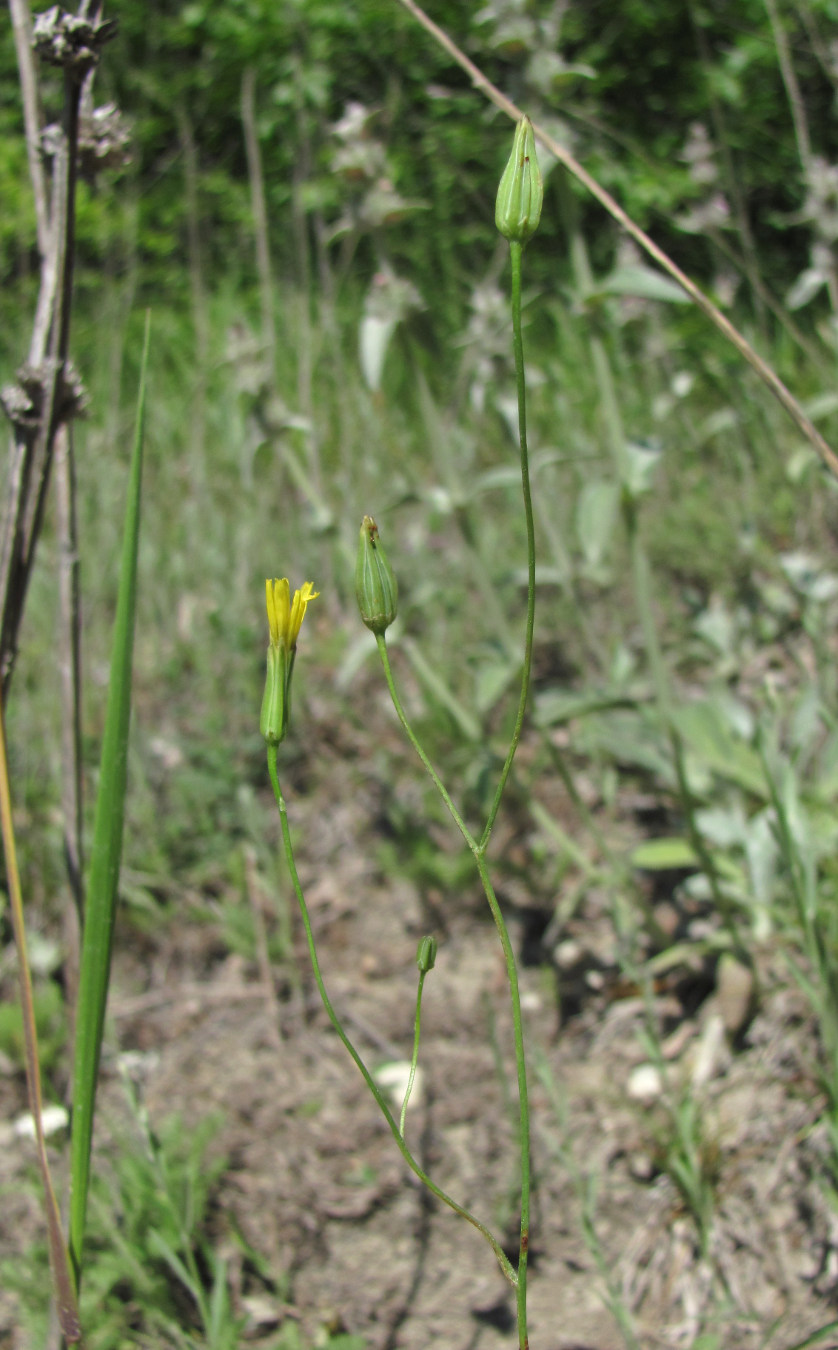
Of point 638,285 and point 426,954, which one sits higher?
point 638,285

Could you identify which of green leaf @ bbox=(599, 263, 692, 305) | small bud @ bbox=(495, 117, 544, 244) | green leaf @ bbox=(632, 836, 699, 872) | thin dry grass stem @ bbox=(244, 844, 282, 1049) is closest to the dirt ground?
thin dry grass stem @ bbox=(244, 844, 282, 1049)

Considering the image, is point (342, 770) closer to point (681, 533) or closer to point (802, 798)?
point (802, 798)

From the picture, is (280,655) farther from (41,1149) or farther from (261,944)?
(261,944)

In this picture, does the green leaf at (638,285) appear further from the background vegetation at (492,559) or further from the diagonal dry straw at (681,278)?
the diagonal dry straw at (681,278)

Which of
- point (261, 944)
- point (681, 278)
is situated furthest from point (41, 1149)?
point (261, 944)

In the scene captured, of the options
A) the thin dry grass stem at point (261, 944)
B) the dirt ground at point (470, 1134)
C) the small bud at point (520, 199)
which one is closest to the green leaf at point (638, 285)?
the small bud at point (520, 199)

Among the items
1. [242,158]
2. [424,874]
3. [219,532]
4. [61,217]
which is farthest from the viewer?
[242,158]

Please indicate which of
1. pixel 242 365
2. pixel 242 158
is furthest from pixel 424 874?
pixel 242 158
